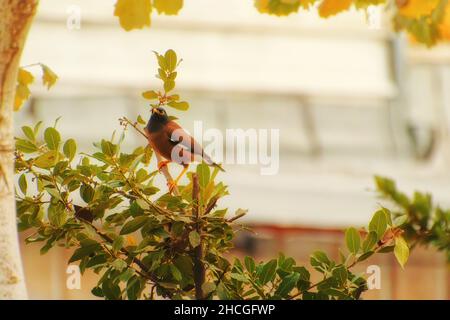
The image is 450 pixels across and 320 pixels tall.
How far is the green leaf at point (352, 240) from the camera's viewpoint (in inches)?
65.6

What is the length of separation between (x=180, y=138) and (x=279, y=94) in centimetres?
633

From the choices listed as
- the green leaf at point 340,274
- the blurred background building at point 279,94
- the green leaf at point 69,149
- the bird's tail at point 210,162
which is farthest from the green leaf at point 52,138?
the blurred background building at point 279,94

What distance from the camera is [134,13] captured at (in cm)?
182

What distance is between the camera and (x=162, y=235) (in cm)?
156

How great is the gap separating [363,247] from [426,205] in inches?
13.9

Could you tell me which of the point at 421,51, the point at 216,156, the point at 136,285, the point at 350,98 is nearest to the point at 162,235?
the point at 136,285

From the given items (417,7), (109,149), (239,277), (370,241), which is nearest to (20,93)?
(109,149)

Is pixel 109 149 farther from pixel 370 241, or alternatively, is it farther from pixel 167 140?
pixel 370 241

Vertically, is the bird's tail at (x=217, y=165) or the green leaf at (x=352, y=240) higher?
the bird's tail at (x=217, y=165)

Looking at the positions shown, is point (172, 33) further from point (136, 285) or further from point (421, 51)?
point (136, 285)

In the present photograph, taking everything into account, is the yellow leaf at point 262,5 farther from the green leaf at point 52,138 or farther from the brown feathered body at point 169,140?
the green leaf at point 52,138

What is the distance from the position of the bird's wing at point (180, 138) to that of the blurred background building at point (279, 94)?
5.34 m

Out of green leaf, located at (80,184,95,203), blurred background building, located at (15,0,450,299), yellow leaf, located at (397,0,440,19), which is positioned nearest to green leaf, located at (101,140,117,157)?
green leaf, located at (80,184,95,203)

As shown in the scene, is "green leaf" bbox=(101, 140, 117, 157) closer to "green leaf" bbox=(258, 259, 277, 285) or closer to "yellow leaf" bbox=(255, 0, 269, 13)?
"green leaf" bbox=(258, 259, 277, 285)
